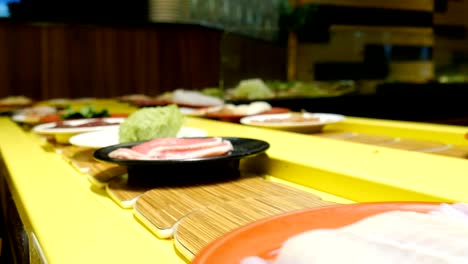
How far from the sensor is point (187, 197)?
1.01 metres

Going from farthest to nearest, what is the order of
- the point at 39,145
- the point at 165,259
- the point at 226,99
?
the point at 226,99 < the point at 39,145 < the point at 165,259

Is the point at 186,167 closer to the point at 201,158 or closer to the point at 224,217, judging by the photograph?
the point at 201,158

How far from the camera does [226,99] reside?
3525 millimetres

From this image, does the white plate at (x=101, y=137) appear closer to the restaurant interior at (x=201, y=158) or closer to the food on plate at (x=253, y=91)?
the restaurant interior at (x=201, y=158)

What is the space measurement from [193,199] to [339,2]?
7.37 meters

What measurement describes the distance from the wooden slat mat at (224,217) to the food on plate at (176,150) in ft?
0.75

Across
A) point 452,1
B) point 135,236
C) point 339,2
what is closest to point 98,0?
point 339,2

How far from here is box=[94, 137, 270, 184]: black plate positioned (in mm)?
1099

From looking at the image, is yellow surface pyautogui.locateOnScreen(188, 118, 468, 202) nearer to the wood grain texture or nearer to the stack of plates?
the stack of plates

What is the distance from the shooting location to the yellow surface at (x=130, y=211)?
28.9 inches

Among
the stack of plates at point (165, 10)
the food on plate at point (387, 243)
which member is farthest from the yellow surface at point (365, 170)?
the stack of plates at point (165, 10)

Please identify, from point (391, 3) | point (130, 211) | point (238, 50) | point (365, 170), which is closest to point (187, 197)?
point (130, 211)

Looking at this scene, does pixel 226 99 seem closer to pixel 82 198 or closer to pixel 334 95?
pixel 334 95

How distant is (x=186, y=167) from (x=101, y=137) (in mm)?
652
